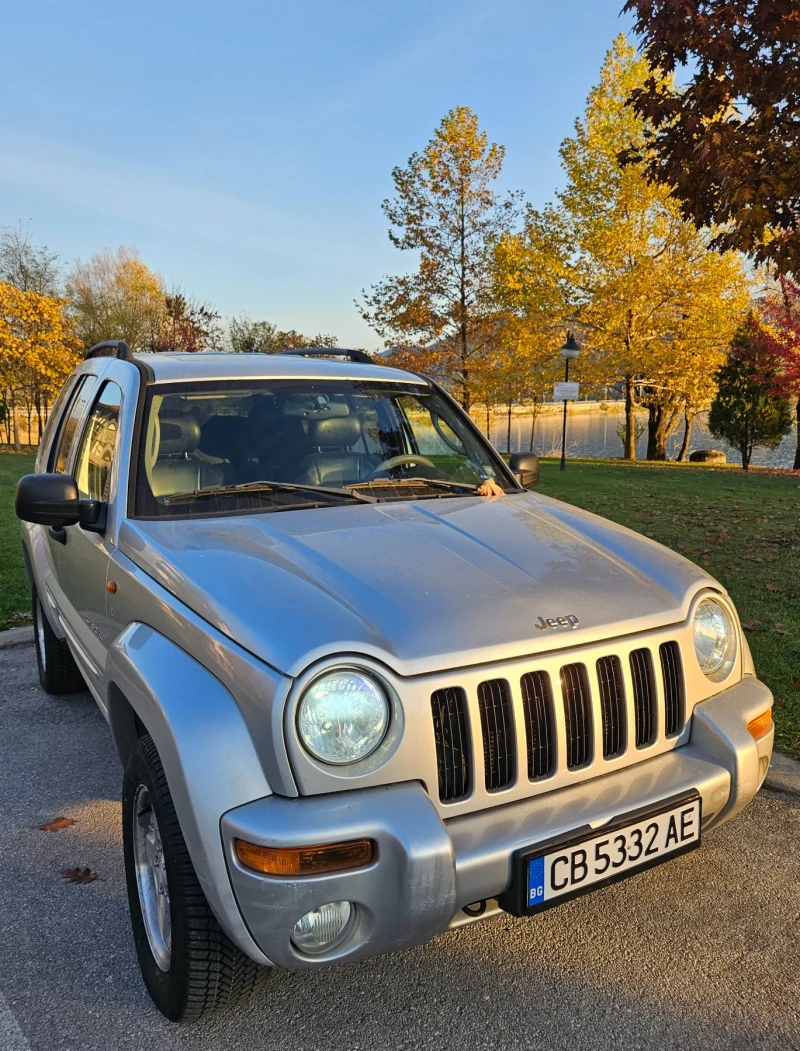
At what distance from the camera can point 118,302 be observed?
133 feet

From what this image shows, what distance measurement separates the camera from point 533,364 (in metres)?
24.2

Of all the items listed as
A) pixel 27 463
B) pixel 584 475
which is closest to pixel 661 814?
pixel 584 475

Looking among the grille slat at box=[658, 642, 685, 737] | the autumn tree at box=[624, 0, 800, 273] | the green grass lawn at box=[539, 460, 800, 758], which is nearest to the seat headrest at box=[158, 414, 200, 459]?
the grille slat at box=[658, 642, 685, 737]

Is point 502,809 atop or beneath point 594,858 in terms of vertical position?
atop

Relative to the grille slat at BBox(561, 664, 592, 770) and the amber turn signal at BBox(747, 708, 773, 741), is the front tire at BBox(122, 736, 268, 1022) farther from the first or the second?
the amber turn signal at BBox(747, 708, 773, 741)

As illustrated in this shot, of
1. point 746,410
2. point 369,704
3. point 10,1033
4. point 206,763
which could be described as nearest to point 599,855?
point 369,704

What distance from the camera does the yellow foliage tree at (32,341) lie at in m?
27.1

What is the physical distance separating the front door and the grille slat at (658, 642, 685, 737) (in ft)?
6.49

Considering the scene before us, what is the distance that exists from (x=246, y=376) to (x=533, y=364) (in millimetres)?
21888

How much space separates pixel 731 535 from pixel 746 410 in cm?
2073

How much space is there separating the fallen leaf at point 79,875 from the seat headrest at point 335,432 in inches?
75.0

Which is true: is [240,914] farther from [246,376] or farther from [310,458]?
[246,376]

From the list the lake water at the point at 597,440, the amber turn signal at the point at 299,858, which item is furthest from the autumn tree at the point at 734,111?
the lake water at the point at 597,440

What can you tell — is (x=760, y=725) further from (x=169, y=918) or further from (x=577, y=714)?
(x=169, y=918)
